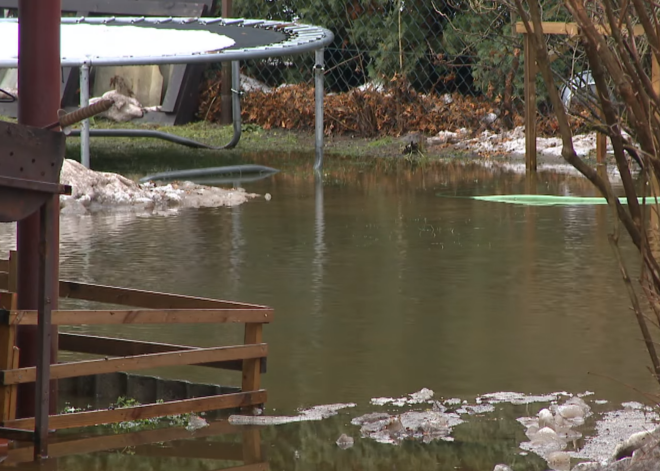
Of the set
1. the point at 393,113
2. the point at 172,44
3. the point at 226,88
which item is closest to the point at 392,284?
the point at 172,44

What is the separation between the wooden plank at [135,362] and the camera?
4.02 meters

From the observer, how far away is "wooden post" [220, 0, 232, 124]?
18.1 m

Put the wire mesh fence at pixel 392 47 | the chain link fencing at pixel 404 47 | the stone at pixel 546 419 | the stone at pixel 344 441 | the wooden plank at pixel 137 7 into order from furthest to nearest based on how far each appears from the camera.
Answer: the wooden plank at pixel 137 7 < the wire mesh fence at pixel 392 47 < the chain link fencing at pixel 404 47 < the stone at pixel 546 419 < the stone at pixel 344 441

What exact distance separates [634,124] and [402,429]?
5.14ft

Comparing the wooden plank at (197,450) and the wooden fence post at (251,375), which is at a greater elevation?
the wooden fence post at (251,375)

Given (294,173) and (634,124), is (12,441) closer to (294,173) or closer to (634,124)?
A: (634,124)

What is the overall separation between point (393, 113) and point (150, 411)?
1392cm

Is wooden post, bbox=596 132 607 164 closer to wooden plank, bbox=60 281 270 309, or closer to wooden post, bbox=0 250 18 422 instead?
wooden plank, bbox=60 281 270 309

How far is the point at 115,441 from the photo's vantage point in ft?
13.5

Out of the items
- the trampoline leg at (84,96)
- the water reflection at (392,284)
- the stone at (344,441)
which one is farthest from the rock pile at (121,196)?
the stone at (344,441)

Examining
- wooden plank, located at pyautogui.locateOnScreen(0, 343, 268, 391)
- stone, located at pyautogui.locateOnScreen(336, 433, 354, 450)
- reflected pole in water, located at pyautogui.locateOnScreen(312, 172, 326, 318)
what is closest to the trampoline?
reflected pole in water, located at pyautogui.locateOnScreen(312, 172, 326, 318)

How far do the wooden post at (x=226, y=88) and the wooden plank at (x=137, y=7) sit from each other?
93 cm

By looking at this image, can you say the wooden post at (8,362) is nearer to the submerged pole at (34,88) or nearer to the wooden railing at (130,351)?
the wooden railing at (130,351)

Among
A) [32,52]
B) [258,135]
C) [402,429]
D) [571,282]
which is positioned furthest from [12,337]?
[258,135]
